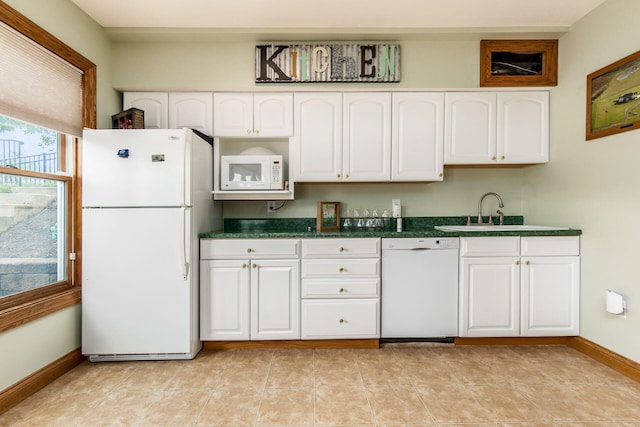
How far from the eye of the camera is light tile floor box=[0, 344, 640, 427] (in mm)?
1759

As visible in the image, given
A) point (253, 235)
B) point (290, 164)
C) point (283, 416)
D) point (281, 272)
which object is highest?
point (290, 164)

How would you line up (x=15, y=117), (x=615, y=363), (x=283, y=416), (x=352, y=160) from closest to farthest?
(x=283, y=416), (x=15, y=117), (x=615, y=363), (x=352, y=160)

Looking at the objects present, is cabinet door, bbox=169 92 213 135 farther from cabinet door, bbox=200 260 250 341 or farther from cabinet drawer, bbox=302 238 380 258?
cabinet drawer, bbox=302 238 380 258

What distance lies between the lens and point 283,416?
1.78 meters

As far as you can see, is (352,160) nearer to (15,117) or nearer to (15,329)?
(15,117)

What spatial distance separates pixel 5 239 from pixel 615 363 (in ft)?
13.1

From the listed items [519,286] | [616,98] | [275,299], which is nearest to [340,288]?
[275,299]

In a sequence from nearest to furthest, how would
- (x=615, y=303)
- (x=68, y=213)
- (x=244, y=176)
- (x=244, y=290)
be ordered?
(x=615, y=303), (x=68, y=213), (x=244, y=290), (x=244, y=176)

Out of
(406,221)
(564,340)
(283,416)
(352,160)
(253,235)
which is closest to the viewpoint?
→ (283,416)

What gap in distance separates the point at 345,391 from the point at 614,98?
2.69 m

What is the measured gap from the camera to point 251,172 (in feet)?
9.25

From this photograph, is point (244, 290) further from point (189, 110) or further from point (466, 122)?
point (466, 122)

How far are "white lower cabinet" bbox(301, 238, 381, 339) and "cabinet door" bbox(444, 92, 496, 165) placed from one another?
1.10m

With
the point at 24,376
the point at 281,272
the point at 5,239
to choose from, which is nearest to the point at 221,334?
the point at 281,272
